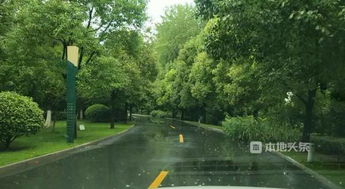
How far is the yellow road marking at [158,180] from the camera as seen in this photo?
11.3 meters

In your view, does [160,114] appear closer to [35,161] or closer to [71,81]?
[71,81]

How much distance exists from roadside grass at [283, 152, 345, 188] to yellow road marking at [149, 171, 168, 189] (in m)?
4.35

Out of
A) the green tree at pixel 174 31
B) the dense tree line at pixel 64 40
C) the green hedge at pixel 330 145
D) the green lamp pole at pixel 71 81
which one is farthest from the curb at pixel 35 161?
the green tree at pixel 174 31

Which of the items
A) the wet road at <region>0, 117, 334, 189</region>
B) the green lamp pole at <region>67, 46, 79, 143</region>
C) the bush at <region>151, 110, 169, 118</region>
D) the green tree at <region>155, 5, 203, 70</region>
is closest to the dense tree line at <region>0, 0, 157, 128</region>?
the green lamp pole at <region>67, 46, 79, 143</region>

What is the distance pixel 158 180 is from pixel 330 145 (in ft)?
33.3

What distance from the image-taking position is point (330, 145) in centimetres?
1981

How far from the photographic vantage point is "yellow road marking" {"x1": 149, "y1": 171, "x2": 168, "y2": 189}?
1127 centimetres

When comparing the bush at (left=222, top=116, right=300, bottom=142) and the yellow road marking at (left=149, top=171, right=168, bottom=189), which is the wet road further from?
the bush at (left=222, top=116, right=300, bottom=142)

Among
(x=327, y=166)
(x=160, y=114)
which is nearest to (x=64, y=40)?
(x=327, y=166)

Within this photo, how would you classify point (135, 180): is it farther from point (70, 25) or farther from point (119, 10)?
point (119, 10)

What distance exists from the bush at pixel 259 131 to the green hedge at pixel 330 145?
3.43m

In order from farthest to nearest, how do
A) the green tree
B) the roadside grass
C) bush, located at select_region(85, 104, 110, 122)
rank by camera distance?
→ 1. the green tree
2. bush, located at select_region(85, 104, 110, 122)
3. the roadside grass

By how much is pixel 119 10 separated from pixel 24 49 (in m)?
5.70

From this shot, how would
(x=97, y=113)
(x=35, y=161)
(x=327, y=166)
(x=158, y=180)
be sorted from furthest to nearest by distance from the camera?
(x=97, y=113) < (x=35, y=161) < (x=327, y=166) < (x=158, y=180)
